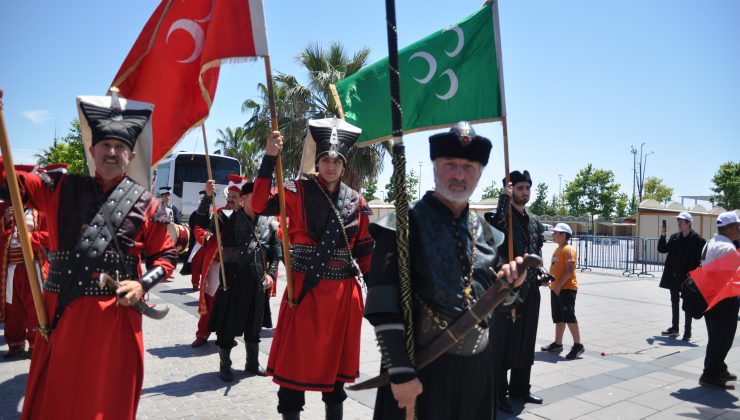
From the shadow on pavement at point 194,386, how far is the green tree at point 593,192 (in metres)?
53.8

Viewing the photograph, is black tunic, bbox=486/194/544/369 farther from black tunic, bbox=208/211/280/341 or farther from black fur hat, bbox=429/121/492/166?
black tunic, bbox=208/211/280/341

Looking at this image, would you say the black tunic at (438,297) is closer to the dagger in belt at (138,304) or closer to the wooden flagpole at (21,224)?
the dagger in belt at (138,304)

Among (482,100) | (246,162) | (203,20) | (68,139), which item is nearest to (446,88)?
(482,100)

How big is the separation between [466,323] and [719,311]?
5.09 meters

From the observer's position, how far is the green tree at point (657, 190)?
66.4 m

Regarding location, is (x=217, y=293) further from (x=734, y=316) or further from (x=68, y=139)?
(x=68, y=139)

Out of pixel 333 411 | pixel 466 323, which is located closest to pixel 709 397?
pixel 333 411

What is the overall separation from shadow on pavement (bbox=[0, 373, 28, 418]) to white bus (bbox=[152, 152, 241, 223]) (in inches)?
593

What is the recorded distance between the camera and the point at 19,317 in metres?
6.55

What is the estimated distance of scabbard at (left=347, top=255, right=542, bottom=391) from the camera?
7.73 feet

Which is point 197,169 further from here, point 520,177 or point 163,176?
point 520,177

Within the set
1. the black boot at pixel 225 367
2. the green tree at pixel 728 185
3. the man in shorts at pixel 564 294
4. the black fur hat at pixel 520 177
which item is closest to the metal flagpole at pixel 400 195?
the black fur hat at pixel 520 177

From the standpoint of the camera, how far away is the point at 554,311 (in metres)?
7.66

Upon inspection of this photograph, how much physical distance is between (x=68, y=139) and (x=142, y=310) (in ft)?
134
